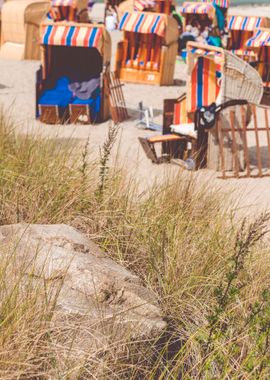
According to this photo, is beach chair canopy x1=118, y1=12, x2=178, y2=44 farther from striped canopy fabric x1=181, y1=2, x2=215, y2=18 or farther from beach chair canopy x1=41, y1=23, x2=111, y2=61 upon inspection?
striped canopy fabric x1=181, y1=2, x2=215, y2=18

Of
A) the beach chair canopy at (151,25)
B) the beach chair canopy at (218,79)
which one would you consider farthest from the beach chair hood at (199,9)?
the beach chair canopy at (218,79)

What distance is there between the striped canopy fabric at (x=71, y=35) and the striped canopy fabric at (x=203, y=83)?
2394mm

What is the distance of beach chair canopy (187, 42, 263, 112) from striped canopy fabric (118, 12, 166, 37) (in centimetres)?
560

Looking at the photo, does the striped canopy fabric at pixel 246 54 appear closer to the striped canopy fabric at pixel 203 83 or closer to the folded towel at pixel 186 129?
the striped canopy fabric at pixel 203 83

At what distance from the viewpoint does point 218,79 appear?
10102mm

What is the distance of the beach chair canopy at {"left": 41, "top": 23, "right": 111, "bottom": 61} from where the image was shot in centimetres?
1191

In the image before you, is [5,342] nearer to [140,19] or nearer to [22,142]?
[22,142]

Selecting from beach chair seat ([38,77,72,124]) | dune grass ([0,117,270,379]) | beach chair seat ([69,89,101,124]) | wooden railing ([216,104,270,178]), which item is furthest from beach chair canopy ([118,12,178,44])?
dune grass ([0,117,270,379])

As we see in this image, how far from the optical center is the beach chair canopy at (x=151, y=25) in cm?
1552

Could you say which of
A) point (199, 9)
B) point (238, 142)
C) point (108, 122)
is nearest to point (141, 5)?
point (199, 9)

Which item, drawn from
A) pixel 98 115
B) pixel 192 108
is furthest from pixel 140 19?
pixel 192 108

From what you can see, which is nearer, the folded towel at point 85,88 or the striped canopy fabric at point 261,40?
the folded towel at point 85,88

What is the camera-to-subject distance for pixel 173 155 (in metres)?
9.55

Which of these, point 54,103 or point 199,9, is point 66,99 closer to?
point 54,103
